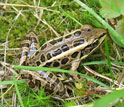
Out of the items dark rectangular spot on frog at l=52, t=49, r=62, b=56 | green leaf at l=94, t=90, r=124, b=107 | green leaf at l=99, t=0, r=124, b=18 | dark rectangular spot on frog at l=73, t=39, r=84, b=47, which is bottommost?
green leaf at l=94, t=90, r=124, b=107

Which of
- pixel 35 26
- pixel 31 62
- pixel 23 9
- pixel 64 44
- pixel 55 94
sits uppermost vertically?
pixel 23 9

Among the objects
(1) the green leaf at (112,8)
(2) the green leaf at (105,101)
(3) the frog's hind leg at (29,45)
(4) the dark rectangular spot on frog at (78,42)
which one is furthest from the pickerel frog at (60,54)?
(2) the green leaf at (105,101)

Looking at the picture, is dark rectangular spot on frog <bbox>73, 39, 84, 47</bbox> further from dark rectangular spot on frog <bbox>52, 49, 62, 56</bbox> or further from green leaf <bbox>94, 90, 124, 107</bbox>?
green leaf <bbox>94, 90, 124, 107</bbox>

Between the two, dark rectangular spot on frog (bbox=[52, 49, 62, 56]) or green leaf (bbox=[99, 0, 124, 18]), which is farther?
dark rectangular spot on frog (bbox=[52, 49, 62, 56])

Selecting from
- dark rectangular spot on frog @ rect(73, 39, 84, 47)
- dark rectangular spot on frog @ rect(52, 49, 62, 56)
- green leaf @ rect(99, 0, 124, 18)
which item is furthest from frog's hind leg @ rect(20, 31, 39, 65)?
green leaf @ rect(99, 0, 124, 18)

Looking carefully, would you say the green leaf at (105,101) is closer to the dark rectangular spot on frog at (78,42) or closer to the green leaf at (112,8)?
the green leaf at (112,8)

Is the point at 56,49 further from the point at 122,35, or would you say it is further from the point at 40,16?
the point at 122,35

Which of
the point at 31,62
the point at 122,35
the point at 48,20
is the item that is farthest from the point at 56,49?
the point at 122,35
